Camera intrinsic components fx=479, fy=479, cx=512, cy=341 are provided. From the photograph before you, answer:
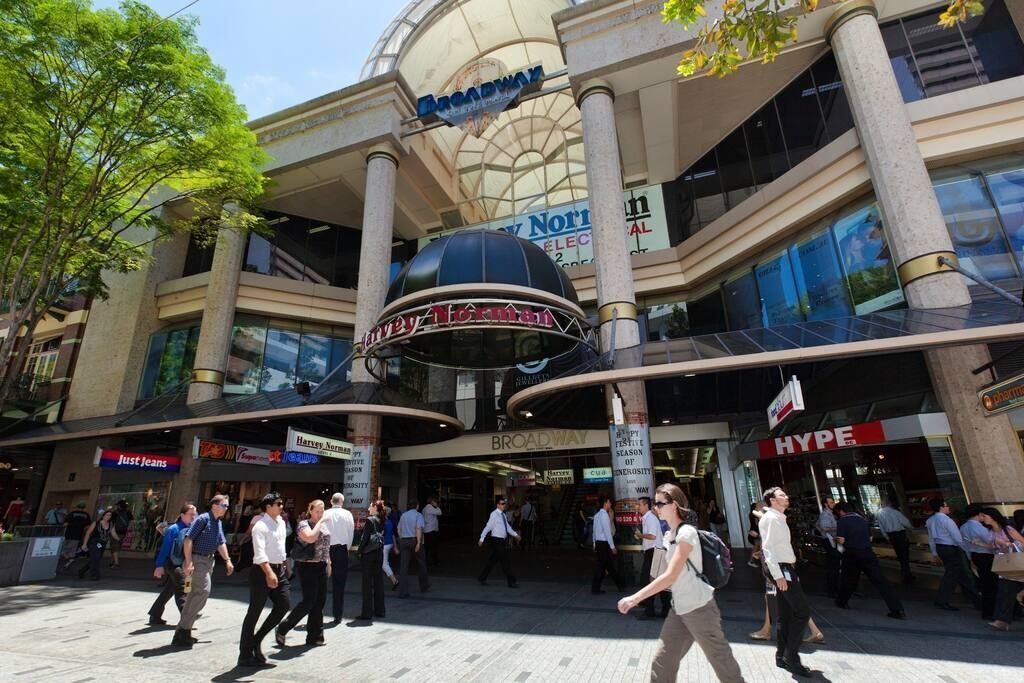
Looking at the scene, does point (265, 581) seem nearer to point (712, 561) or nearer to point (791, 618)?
point (712, 561)

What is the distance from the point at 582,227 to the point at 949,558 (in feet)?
53.0

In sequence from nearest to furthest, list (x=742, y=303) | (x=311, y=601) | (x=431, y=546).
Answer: (x=311, y=601) < (x=431, y=546) < (x=742, y=303)

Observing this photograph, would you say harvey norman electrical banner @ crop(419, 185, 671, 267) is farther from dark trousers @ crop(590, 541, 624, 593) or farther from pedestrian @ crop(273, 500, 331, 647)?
pedestrian @ crop(273, 500, 331, 647)

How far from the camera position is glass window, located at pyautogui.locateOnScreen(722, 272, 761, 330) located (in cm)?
1564

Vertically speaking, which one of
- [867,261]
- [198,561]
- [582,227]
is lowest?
[198,561]

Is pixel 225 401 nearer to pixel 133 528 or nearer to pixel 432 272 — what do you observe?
pixel 133 528

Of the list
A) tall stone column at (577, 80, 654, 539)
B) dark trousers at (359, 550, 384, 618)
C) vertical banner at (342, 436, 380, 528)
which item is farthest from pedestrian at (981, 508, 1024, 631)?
vertical banner at (342, 436, 380, 528)

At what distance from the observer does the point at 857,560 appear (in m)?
7.44

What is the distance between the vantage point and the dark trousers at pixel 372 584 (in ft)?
24.9

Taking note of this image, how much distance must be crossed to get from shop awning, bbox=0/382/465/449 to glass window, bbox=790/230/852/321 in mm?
11058

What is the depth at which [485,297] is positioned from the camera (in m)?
12.0

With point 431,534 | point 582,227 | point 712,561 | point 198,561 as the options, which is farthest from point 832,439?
point 582,227

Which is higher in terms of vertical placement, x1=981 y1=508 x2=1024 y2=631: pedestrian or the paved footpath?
x1=981 y1=508 x2=1024 y2=631: pedestrian

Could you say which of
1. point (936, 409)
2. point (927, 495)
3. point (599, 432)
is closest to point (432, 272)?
point (599, 432)
